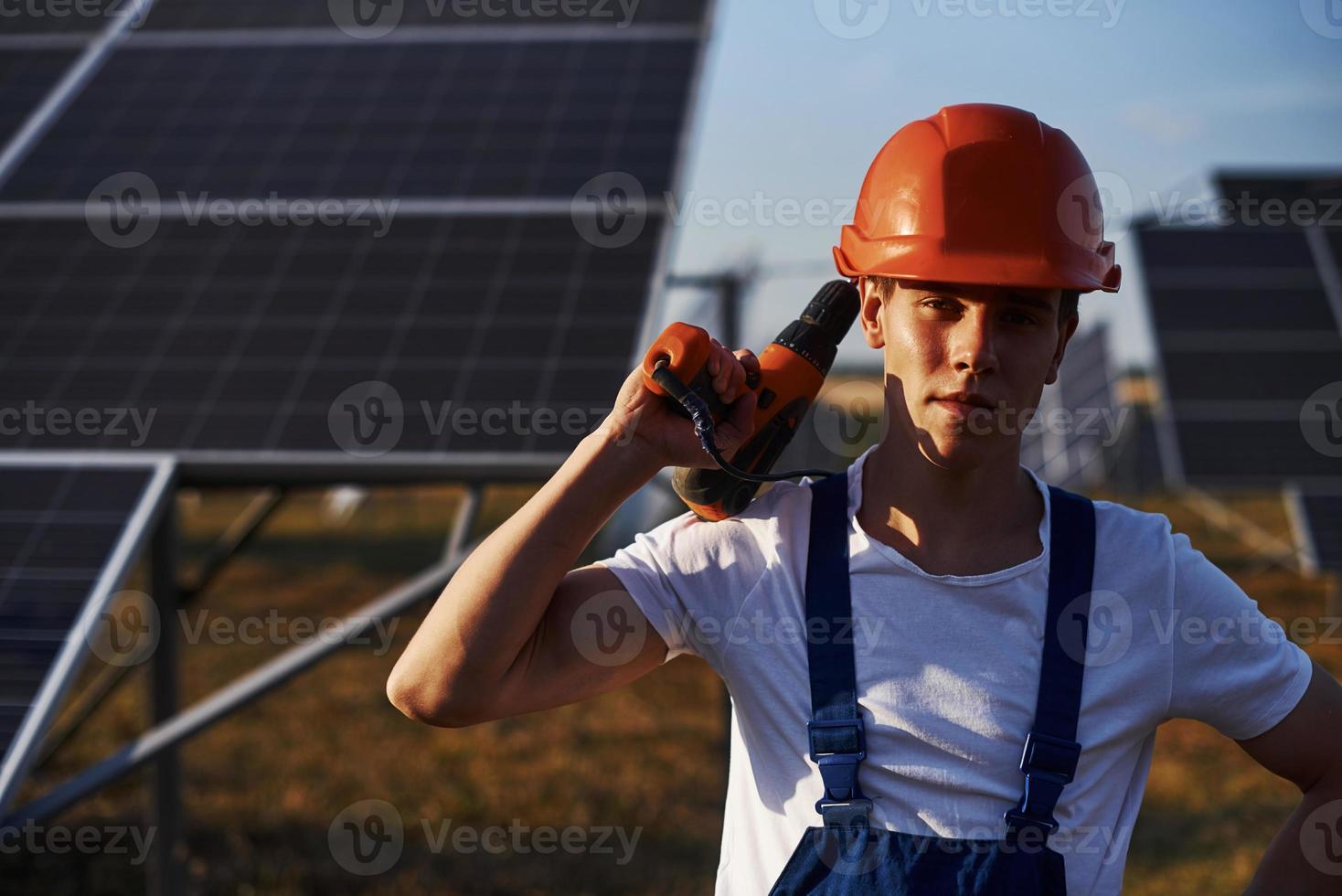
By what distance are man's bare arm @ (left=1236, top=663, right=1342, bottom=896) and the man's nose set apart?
2.21ft

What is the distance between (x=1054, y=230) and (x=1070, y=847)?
2.89 feet

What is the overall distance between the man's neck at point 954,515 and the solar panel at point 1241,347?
22.6ft

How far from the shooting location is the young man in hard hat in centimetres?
180

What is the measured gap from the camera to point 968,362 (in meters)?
1.82

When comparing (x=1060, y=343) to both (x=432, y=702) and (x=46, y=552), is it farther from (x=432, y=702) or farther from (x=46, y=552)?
(x=46, y=552)

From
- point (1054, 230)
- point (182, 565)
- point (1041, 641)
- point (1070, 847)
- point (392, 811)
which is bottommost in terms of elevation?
point (182, 565)

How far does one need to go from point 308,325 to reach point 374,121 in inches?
61.3

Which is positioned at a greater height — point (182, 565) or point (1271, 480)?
point (1271, 480)

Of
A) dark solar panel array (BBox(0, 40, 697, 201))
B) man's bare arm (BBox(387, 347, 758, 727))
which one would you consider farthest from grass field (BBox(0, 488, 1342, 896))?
→ man's bare arm (BBox(387, 347, 758, 727))

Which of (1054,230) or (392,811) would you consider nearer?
(1054,230)

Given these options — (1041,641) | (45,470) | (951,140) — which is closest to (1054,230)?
(951,140)

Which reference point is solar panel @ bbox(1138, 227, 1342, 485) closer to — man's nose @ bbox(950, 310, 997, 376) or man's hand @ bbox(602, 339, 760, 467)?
man's nose @ bbox(950, 310, 997, 376)

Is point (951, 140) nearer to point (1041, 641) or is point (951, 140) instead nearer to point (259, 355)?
point (1041, 641)

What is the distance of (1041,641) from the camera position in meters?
1.85
